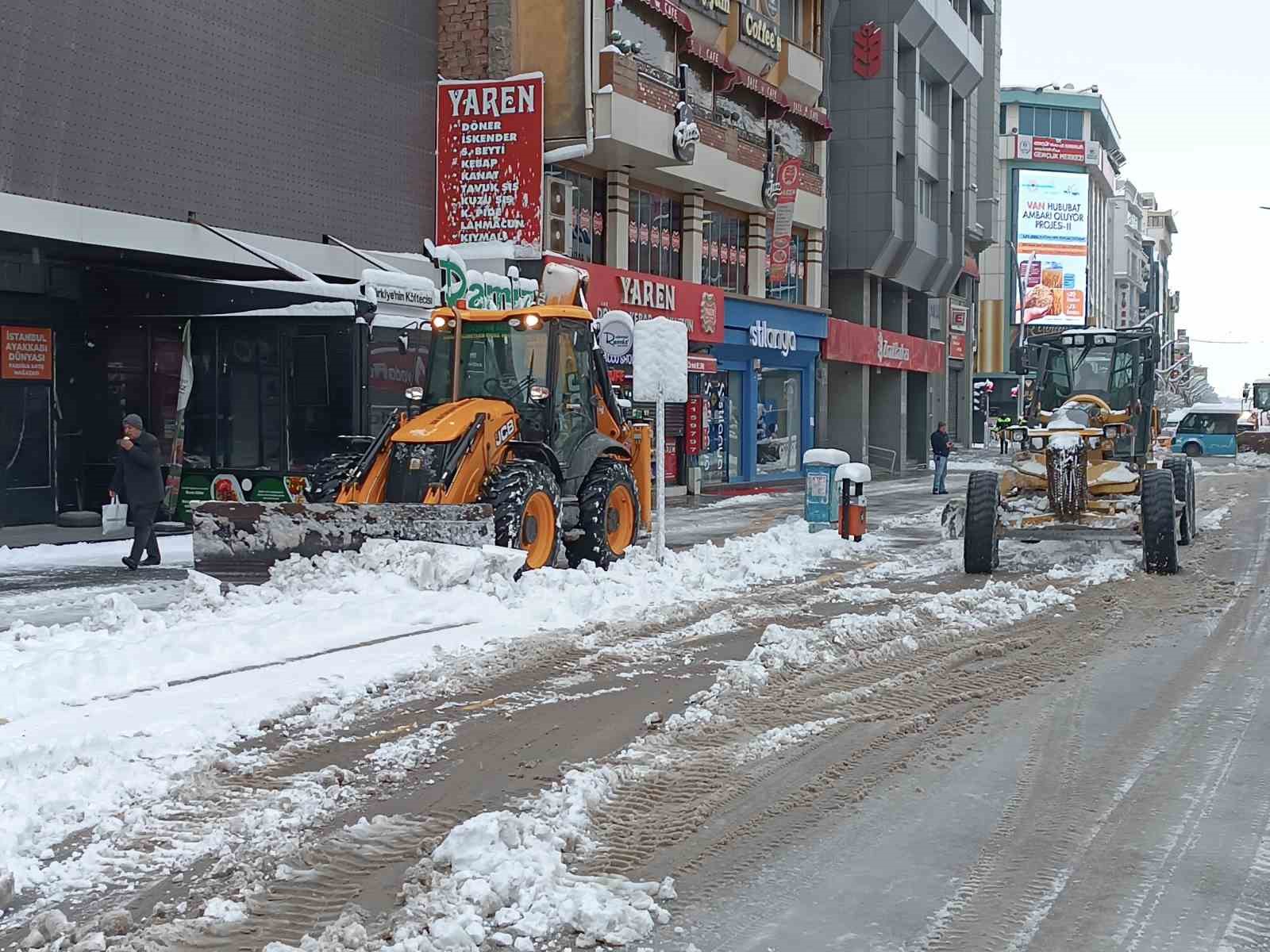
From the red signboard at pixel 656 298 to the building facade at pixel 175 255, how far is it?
5.93 metres

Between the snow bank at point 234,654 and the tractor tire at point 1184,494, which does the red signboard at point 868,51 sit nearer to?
the tractor tire at point 1184,494

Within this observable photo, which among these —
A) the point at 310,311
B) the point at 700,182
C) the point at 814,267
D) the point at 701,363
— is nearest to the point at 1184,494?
the point at 310,311

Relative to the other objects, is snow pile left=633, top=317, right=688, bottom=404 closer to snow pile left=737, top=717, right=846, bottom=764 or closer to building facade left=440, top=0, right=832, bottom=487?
building facade left=440, top=0, right=832, bottom=487

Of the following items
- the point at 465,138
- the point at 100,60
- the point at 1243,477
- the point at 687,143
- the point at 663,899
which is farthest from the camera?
the point at 1243,477

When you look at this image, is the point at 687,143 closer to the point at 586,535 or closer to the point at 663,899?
the point at 586,535

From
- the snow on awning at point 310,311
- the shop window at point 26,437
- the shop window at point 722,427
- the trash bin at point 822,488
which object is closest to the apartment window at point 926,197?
the shop window at point 722,427

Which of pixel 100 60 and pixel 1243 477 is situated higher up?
pixel 100 60

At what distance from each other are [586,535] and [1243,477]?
29182 mm

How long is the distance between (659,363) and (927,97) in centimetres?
3525

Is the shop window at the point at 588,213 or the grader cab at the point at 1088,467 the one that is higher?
the shop window at the point at 588,213

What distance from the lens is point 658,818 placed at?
553cm

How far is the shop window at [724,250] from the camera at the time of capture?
31.7 m

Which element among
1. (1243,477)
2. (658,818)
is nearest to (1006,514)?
(658,818)

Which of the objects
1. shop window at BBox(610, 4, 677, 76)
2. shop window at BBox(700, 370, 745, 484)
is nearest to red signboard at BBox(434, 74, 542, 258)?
shop window at BBox(610, 4, 677, 76)
